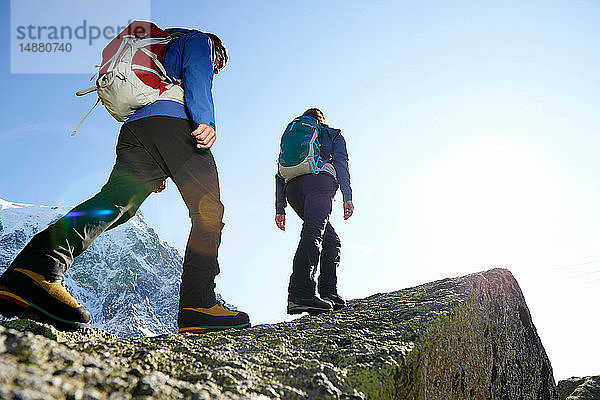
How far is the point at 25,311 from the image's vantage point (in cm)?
192

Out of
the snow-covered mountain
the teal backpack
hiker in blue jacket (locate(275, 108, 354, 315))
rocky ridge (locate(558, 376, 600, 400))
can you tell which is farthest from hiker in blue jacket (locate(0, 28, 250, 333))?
the snow-covered mountain

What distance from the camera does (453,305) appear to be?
2.19m

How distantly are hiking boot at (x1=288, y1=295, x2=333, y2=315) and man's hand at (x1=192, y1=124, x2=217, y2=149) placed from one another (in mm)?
1783

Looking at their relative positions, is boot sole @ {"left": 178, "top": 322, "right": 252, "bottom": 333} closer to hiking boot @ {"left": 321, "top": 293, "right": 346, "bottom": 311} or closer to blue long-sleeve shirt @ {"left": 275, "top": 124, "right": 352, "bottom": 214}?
hiking boot @ {"left": 321, "top": 293, "right": 346, "bottom": 311}

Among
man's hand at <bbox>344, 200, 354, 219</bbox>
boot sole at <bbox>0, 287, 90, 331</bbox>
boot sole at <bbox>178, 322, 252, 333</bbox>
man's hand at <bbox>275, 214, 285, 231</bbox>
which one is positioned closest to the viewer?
boot sole at <bbox>0, 287, 90, 331</bbox>

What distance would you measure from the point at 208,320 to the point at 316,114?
120 inches

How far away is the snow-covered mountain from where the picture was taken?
494 feet

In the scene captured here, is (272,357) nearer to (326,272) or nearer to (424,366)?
(424,366)

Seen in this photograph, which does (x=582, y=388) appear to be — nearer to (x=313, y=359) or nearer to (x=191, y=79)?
(x=313, y=359)

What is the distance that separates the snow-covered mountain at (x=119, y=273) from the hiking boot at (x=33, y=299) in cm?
15491

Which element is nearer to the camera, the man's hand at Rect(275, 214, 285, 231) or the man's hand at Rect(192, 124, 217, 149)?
the man's hand at Rect(192, 124, 217, 149)

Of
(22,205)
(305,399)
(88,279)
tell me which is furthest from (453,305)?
(22,205)

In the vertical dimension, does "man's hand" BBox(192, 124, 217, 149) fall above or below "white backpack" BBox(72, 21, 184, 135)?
below

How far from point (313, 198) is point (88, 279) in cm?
18021
